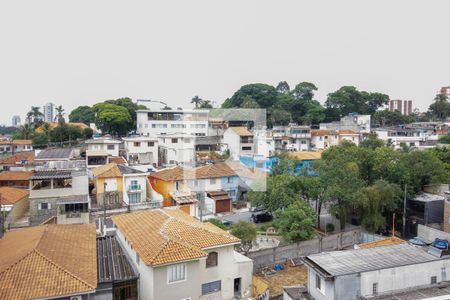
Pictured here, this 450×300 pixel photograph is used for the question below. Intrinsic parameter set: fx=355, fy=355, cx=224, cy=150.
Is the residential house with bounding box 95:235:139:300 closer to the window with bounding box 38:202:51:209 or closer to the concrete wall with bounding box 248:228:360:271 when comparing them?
the concrete wall with bounding box 248:228:360:271

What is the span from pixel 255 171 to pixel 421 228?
10978 millimetres

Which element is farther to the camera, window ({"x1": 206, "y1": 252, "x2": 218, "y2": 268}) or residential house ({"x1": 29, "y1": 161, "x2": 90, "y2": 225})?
residential house ({"x1": 29, "y1": 161, "x2": 90, "y2": 225})

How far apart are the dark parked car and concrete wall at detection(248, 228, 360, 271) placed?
203 inches

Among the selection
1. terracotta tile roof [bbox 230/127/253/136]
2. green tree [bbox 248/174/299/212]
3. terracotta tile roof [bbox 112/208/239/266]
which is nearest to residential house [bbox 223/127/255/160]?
terracotta tile roof [bbox 230/127/253/136]

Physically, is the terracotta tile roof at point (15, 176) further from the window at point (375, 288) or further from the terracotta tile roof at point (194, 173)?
the window at point (375, 288)

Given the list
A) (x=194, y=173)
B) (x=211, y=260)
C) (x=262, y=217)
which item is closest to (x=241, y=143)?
(x=194, y=173)

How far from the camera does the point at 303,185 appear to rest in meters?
18.7

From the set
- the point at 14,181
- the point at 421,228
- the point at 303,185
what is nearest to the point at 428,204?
the point at 421,228

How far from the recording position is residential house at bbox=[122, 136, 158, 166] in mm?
29906

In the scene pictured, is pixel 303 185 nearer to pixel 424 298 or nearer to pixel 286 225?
pixel 286 225

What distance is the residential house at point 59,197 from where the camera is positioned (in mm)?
17188

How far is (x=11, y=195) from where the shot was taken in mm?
19297

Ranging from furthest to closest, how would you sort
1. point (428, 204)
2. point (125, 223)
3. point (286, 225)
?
point (428, 204), point (286, 225), point (125, 223)

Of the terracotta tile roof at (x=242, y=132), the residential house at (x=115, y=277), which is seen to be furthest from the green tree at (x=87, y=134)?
the residential house at (x=115, y=277)
